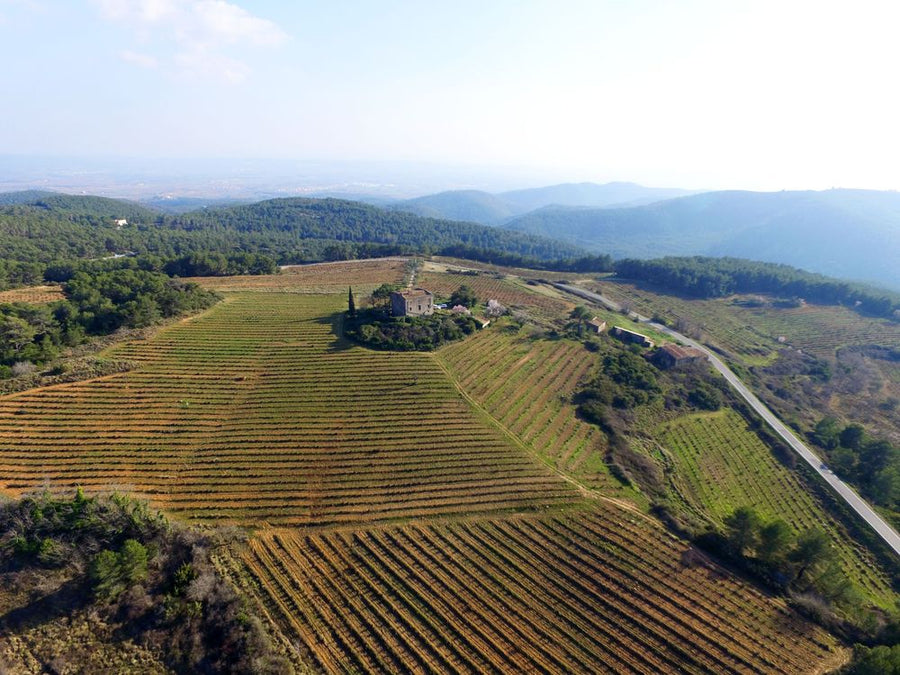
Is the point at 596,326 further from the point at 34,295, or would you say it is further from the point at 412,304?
the point at 34,295

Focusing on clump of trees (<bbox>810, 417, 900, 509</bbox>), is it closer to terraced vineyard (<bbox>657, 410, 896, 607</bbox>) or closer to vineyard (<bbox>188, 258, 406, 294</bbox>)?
terraced vineyard (<bbox>657, 410, 896, 607</bbox>)

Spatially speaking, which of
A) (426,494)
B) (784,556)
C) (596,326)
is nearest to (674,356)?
(596,326)

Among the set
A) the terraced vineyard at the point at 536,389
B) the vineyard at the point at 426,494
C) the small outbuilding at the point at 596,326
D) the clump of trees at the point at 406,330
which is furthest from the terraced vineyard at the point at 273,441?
the small outbuilding at the point at 596,326

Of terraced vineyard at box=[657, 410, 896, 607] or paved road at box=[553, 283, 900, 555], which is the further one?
paved road at box=[553, 283, 900, 555]

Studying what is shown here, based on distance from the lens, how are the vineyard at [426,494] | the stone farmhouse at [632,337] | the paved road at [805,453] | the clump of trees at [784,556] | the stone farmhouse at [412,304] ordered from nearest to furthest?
the vineyard at [426,494] < the clump of trees at [784,556] < the paved road at [805,453] < the stone farmhouse at [412,304] < the stone farmhouse at [632,337]

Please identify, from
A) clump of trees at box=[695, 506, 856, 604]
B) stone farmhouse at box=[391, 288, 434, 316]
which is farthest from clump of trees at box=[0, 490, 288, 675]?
stone farmhouse at box=[391, 288, 434, 316]

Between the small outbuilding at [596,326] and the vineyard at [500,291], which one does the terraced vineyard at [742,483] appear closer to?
the small outbuilding at [596,326]
